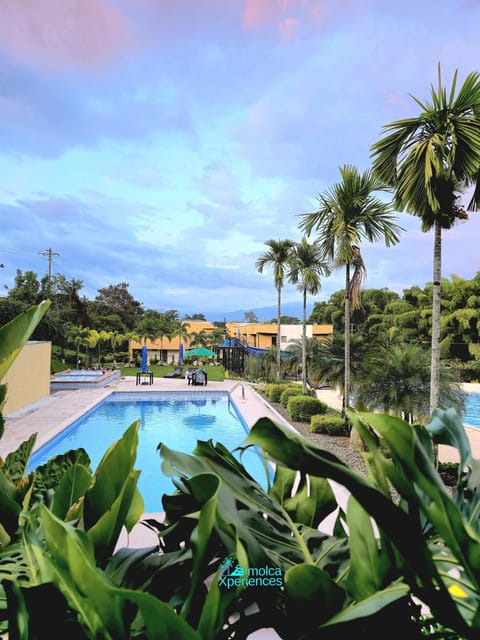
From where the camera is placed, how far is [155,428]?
12344 millimetres

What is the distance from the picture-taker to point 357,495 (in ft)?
1.47

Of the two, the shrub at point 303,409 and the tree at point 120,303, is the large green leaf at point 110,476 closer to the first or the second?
the shrub at point 303,409

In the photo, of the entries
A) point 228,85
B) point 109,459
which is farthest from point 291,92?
point 109,459

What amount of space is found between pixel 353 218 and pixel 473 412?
10.8 meters

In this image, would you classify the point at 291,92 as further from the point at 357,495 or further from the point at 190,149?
the point at 357,495

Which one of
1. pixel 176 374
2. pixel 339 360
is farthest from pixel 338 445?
pixel 176 374

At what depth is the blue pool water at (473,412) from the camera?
13.8 meters

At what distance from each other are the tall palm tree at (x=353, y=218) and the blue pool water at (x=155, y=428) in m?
4.40

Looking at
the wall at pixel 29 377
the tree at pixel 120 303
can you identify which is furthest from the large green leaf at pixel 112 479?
the tree at pixel 120 303

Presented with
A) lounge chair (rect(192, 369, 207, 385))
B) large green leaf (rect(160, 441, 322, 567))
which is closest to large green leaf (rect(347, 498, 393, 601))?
large green leaf (rect(160, 441, 322, 567))

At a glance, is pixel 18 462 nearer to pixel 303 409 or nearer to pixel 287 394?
pixel 303 409

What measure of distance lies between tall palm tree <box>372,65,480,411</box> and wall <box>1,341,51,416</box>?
10683 millimetres

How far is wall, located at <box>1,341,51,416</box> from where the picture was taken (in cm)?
1222

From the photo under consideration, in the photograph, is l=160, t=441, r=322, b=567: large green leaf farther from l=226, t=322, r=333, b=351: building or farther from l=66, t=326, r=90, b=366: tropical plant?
l=226, t=322, r=333, b=351: building
